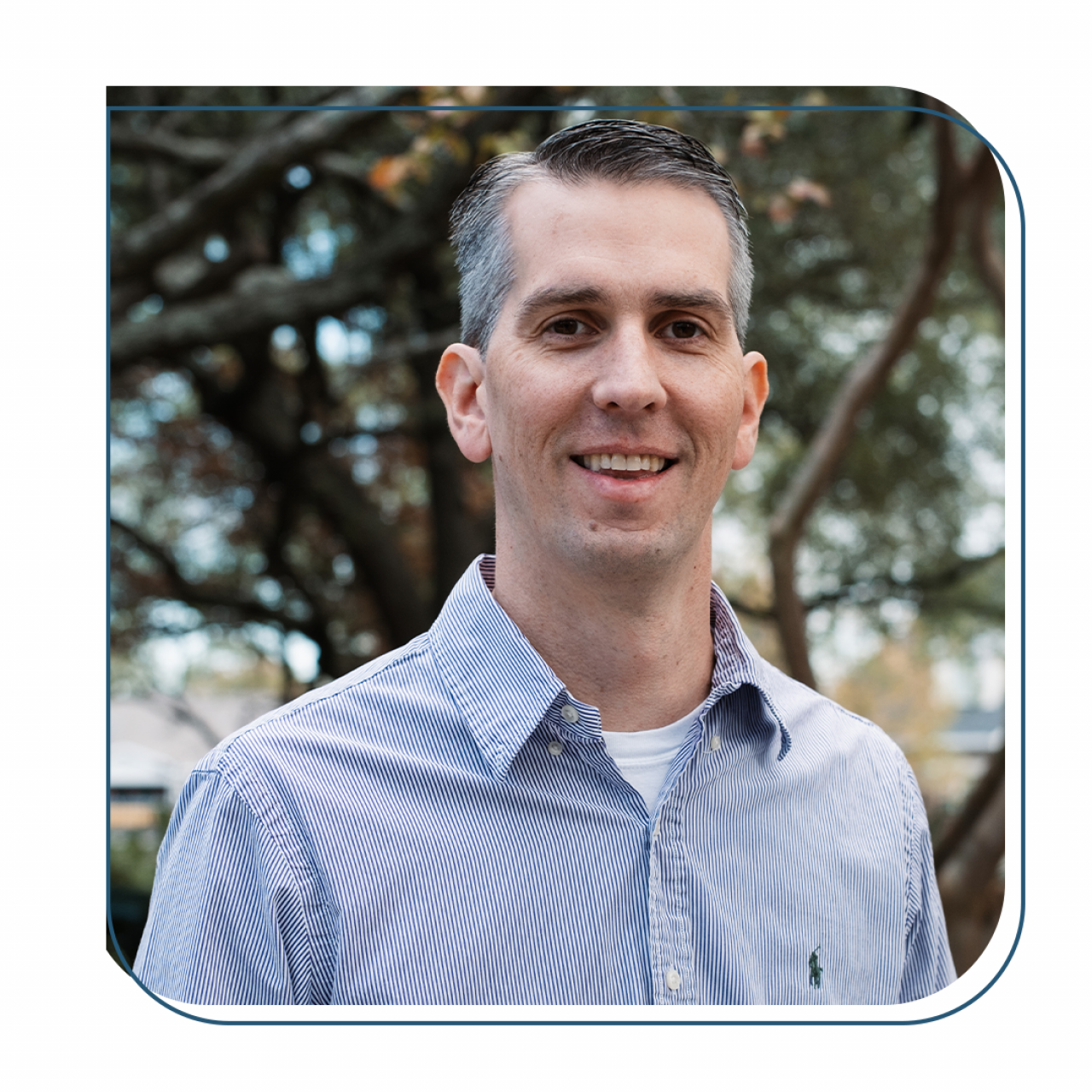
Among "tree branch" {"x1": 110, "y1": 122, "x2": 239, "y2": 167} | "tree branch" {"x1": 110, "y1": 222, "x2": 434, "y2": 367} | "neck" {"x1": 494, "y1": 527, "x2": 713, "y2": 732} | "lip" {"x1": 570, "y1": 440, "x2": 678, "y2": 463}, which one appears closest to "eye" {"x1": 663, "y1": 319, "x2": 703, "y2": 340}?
"lip" {"x1": 570, "y1": 440, "x2": 678, "y2": 463}

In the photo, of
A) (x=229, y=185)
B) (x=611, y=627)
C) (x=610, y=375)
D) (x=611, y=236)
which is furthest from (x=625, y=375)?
(x=229, y=185)

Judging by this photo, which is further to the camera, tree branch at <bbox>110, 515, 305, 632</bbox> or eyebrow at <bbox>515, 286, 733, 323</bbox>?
tree branch at <bbox>110, 515, 305, 632</bbox>

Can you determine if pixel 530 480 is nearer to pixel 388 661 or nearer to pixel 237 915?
pixel 388 661

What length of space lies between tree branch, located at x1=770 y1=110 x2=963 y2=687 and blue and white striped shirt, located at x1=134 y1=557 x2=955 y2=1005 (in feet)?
3.21

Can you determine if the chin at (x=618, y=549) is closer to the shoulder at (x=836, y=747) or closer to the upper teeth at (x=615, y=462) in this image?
the upper teeth at (x=615, y=462)

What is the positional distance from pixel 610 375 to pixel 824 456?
4.18 feet

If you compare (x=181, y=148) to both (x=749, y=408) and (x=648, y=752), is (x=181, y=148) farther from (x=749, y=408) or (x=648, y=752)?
(x=648, y=752)

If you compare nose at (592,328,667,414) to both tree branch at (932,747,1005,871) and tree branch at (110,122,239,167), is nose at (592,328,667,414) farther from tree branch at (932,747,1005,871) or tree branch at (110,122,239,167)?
tree branch at (110,122,239,167)

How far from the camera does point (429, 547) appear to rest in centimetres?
282

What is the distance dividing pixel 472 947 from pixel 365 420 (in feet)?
6.30

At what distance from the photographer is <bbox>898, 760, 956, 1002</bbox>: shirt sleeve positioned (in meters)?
1.17

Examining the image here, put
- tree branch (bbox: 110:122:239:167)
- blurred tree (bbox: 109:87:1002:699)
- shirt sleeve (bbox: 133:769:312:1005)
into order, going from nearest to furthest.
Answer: shirt sleeve (bbox: 133:769:312:1005)
blurred tree (bbox: 109:87:1002:699)
tree branch (bbox: 110:122:239:167)

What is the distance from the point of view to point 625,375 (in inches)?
39.9

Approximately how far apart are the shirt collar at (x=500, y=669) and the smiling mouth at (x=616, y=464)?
0.57 ft
